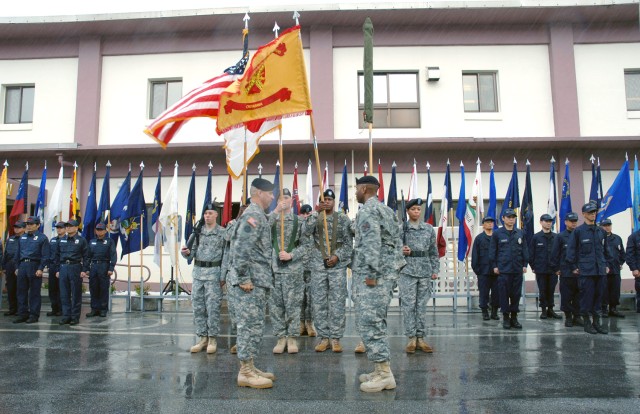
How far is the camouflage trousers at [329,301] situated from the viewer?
22.9 ft

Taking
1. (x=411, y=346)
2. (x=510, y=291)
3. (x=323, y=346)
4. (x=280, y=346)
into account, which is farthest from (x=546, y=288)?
(x=280, y=346)

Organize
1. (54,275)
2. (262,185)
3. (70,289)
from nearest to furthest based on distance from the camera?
(262,185) → (70,289) → (54,275)

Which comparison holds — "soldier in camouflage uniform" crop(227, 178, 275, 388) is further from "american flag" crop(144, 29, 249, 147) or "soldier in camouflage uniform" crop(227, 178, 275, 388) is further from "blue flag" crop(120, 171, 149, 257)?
"blue flag" crop(120, 171, 149, 257)

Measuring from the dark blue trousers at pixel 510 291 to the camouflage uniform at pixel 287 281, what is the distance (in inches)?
158

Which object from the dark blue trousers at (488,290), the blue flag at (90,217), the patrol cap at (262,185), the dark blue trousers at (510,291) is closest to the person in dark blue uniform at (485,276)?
the dark blue trousers at (488,290)

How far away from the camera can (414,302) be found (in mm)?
6945

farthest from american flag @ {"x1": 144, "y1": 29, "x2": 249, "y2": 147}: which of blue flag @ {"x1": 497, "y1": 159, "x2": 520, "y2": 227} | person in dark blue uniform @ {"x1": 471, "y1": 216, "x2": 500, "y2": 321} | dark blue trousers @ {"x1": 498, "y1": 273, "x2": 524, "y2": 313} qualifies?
blue flag @ {"x1": 497, "y1": 159, "x2": 520, "y2": 227}

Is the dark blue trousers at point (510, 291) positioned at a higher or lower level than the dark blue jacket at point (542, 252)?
lower

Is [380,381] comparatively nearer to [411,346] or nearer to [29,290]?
[411,346]

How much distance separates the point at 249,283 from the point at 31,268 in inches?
291

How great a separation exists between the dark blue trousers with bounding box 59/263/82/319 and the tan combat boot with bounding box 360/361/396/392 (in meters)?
7.03

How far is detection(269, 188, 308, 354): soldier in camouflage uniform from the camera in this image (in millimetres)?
6965

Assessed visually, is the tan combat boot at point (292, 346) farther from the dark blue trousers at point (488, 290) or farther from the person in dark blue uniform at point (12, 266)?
the person in dark blue uniform at point (12, 266)

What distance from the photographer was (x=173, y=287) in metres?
14.2
